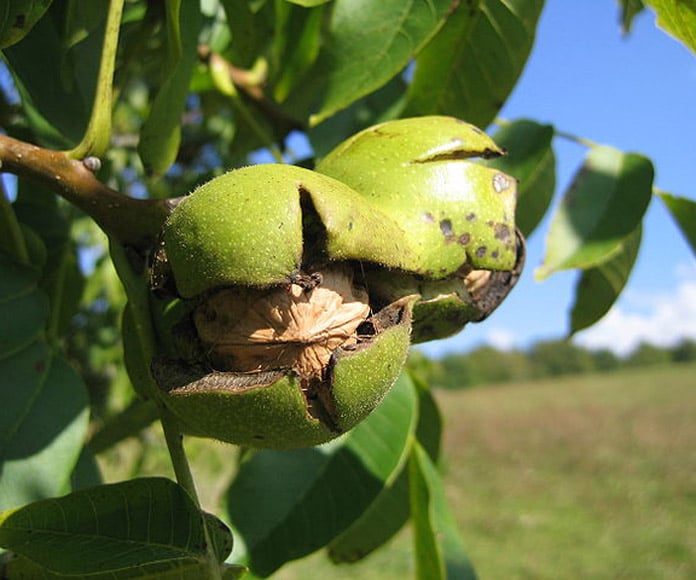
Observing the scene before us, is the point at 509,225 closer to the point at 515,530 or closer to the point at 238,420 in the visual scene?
the point at 238,420

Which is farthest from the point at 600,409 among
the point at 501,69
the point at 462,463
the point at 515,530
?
the point at 501,69

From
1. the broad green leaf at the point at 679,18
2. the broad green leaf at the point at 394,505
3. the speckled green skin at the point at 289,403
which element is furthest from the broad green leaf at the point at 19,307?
the broad green leaf at the point at 679,18

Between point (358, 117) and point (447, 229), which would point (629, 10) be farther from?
point (447, 229)

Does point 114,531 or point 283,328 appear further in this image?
point 114,531

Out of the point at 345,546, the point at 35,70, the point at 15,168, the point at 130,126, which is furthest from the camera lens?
the point at 130,126

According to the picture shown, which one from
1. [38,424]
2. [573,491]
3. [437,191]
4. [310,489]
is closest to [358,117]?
[437,191]

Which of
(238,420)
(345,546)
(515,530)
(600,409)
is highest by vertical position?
(238,420)
